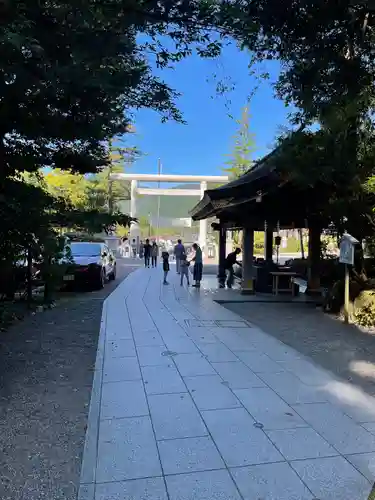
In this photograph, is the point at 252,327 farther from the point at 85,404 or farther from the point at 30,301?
the point at 30,301

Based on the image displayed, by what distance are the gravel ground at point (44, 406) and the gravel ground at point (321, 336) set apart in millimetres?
2989

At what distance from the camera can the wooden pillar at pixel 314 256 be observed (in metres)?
10.9

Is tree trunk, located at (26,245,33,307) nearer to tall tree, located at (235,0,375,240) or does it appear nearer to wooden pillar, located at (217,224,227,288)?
tall tree, located at (235,0,375,240)

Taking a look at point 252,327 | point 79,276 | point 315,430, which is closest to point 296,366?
point 315,430

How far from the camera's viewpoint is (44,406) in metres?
3.73

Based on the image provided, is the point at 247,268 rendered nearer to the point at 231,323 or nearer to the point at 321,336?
the point at 231,323

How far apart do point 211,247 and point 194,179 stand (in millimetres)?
6543

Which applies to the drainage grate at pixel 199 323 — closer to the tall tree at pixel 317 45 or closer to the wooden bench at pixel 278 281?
the tall tree at pixel 317 45

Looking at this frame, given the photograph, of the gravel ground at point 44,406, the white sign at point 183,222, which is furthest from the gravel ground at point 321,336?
the white sign at point 183,222

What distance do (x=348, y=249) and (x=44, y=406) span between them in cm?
596

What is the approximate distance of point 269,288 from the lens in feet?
41.1

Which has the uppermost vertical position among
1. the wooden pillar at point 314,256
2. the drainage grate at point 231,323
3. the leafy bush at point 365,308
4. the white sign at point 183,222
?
the white sign at point 183,222

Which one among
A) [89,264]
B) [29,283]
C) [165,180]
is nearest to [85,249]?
[89,264]

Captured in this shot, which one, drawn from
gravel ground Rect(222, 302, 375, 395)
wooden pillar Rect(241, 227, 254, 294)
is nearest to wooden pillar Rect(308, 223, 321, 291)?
gravel ground Rect(222, 302, 375, 395)
